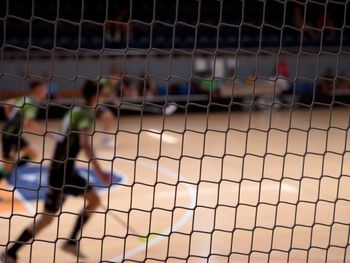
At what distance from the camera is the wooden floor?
12.4ft

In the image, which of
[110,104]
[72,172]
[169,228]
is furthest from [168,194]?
[110,104]

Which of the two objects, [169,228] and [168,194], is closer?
[169,228]

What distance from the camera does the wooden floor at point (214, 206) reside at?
12.4ft

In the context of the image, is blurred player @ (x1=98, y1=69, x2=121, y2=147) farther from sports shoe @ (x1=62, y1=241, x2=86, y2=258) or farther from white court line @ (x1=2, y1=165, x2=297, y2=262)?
sports shoe @ (x1=62, y1=241, x2=86, y2=258)

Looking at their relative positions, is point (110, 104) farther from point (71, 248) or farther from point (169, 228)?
point (71, 248)

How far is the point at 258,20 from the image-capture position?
547 inches

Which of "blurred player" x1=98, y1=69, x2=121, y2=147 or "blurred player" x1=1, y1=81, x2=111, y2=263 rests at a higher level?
"blurred player" x1=1, y1=81, x2=111, y2=263

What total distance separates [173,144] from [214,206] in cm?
315

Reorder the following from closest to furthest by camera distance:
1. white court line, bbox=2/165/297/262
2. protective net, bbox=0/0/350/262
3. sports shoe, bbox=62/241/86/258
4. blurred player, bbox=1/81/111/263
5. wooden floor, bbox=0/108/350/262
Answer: protective net, bbox=0/0/350/262 < wooden floor, bbox=0/108/350/262 < blurred player, bbox=1/81/111/263 < sports shoe, bbox=62/241/86/258 < white court line, bbox=2/165/297/262

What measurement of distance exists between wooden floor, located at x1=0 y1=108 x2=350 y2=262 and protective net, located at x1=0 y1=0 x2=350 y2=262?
0.02 m

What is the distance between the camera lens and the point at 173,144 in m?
9.68

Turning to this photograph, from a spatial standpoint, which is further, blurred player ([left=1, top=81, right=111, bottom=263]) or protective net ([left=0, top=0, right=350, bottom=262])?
blurred player ([left=1, top=81, right=111, bottom=263])

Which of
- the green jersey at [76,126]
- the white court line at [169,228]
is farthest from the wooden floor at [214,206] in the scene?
the green jersey at [76,126]

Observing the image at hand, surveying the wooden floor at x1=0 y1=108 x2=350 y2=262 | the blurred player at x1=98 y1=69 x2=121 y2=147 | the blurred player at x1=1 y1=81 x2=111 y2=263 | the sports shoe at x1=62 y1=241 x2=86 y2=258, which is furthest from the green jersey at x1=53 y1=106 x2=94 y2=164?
the blurred player at x1=98 y1=69 x2=121 y2=147
